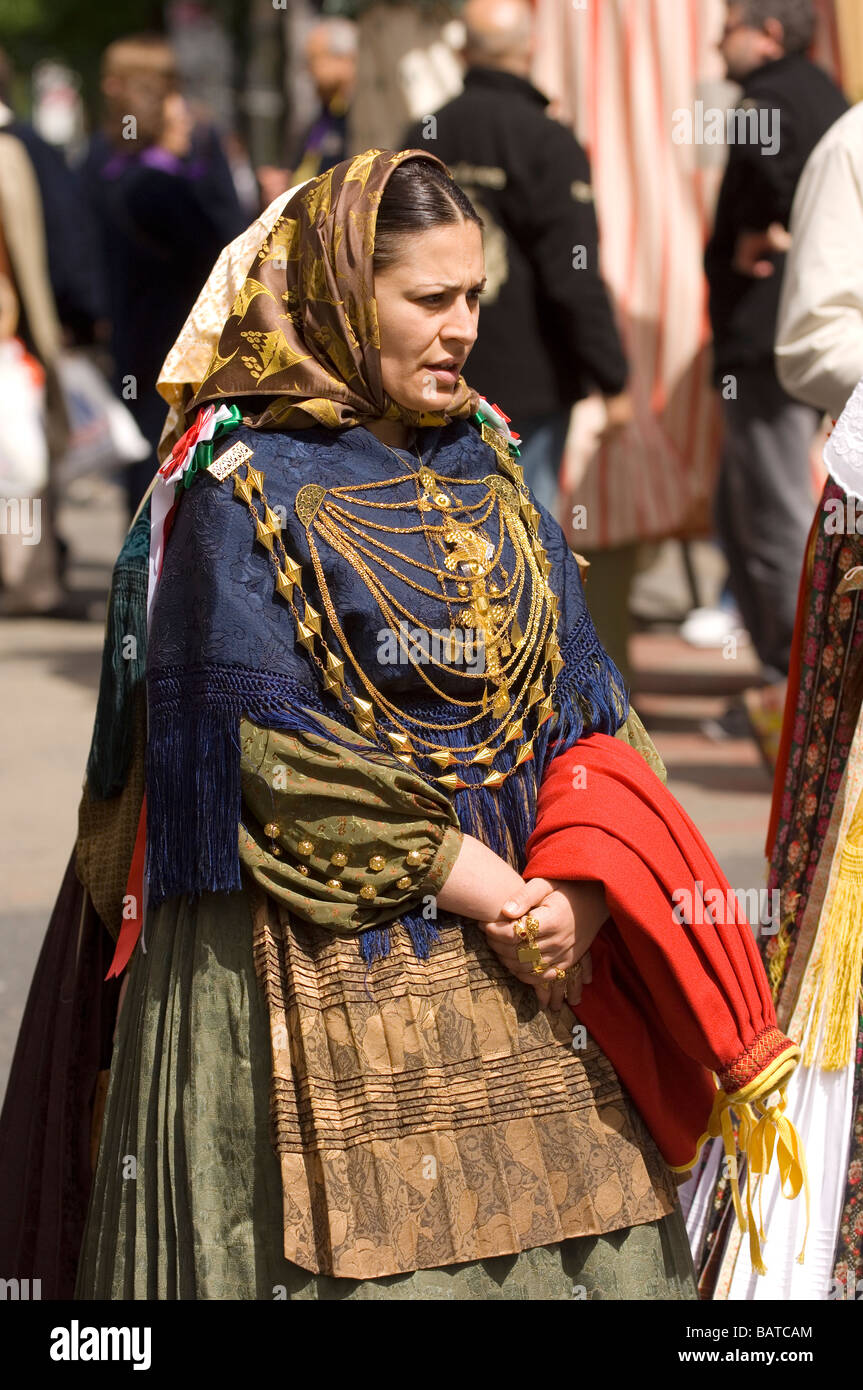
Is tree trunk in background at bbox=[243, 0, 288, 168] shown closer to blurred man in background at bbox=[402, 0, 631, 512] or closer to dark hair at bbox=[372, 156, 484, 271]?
blurred man in background at bbox=[402, 0, 631, 512]

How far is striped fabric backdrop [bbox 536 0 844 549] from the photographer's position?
721cm

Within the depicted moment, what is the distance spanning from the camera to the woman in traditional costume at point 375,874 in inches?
102

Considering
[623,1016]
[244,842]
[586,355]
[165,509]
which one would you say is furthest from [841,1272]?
[586,355]

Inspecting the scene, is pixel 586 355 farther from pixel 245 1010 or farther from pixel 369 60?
pixel 245 1010

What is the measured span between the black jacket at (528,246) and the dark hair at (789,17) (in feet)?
2.82

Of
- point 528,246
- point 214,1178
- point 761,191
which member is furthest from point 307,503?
point 761,191

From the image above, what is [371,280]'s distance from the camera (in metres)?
2.65

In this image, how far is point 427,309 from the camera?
2.69 meters

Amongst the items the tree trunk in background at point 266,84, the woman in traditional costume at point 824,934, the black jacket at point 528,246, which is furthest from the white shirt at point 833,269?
the tree trunk in background at point 266,84

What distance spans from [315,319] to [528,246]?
3619 millimetres

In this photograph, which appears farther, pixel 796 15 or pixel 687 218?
pixel 687 218

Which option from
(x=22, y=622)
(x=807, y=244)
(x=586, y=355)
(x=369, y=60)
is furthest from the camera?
(x=22, y=622)

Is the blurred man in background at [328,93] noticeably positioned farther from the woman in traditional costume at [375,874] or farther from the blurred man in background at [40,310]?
the woman in traditional costume at [375,874]
